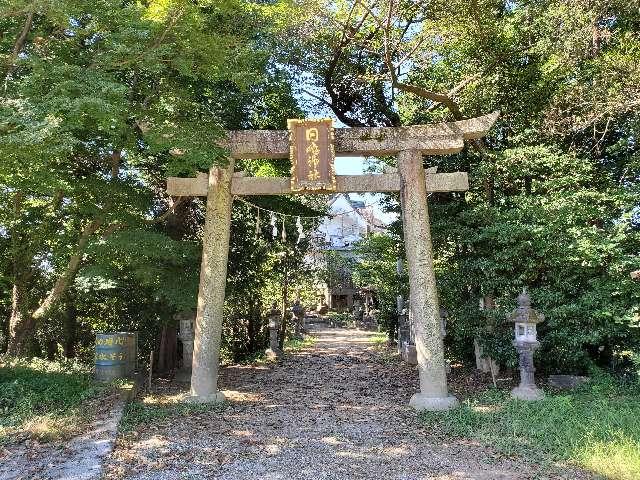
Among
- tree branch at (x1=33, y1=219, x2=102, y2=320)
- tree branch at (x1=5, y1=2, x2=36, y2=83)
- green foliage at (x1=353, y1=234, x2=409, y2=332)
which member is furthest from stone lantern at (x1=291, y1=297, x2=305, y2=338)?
tree branch at (x1=5, y1=2, x2=36, y2=83)

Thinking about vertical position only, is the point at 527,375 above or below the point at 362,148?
below

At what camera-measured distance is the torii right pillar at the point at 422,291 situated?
24.7 ft

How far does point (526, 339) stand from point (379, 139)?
165 inches

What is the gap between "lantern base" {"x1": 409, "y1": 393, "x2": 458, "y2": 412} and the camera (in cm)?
730

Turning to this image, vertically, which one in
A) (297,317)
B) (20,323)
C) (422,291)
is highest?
(422,291)

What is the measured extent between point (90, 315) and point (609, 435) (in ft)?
38.5

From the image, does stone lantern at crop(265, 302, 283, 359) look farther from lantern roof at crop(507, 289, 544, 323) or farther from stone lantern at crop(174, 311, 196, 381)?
lantern roof at crop(507, 289, 544, 323)

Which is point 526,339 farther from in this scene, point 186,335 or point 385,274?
point 385,274

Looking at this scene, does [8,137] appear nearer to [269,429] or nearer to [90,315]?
[269,429]

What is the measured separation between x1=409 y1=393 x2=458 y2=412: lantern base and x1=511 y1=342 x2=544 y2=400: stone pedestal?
1.09 m

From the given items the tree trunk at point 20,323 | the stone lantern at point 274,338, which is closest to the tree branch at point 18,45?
the tree trunk at point 20,323

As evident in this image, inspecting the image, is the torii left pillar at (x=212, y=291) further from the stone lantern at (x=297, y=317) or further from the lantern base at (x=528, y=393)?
the stone lantern at (x=297, y=317)

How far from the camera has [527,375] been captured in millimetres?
7816

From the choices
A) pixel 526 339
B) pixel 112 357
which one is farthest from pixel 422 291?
pixel 112 357
